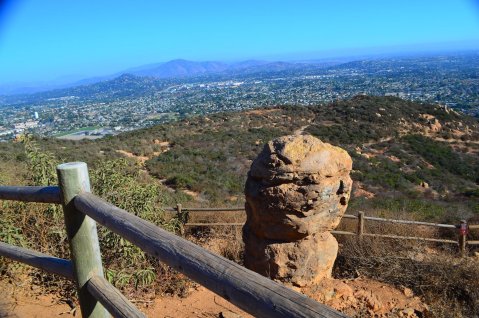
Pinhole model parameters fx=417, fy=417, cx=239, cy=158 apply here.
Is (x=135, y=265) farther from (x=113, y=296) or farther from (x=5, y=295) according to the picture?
(x=113, y=296)

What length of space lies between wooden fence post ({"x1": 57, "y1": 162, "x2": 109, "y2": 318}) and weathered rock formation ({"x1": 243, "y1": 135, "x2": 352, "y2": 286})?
8.70 ft

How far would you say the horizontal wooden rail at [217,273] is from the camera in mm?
1156

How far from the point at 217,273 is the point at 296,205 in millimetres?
3269

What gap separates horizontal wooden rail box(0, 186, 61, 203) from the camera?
221cm

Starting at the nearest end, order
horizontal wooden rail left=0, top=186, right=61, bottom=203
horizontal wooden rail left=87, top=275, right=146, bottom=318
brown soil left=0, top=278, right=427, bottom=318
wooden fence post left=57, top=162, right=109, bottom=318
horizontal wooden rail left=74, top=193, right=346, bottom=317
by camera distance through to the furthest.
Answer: horizontal wooden rail left=74, top=193, right=346, bottom=317 < horizontal wooden rail left=87, top=275, right=146, bottom=318 < wooden fence post left=57, top=162, right=109, bottom=318 < horizontal wooden rail left=0, top=186, right=61, bottom=203 < brown soil left=0, top=278, right=427, bottom=318

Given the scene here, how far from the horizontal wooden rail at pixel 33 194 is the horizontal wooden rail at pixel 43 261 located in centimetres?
35

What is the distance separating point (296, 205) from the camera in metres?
Result: 4.55

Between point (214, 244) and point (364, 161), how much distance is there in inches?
624

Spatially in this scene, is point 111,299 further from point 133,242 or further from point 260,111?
point 260,111

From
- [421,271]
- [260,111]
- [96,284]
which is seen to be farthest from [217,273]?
[260,111]

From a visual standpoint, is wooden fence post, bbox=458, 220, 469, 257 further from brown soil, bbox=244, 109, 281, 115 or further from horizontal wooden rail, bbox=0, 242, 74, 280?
brown soil, bbox=244, 109, 281, 115

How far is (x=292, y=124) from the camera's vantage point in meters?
29.6

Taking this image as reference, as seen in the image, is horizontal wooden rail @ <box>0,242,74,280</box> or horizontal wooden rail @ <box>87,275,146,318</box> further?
horizontal wooden rail @ <box>0,242,74,280</box>

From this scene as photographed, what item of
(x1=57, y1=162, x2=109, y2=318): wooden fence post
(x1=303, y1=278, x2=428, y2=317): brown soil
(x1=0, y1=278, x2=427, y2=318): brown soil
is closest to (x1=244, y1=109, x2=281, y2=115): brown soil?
(x1=0, y1=278, x2=427, y2=318): brown soil
